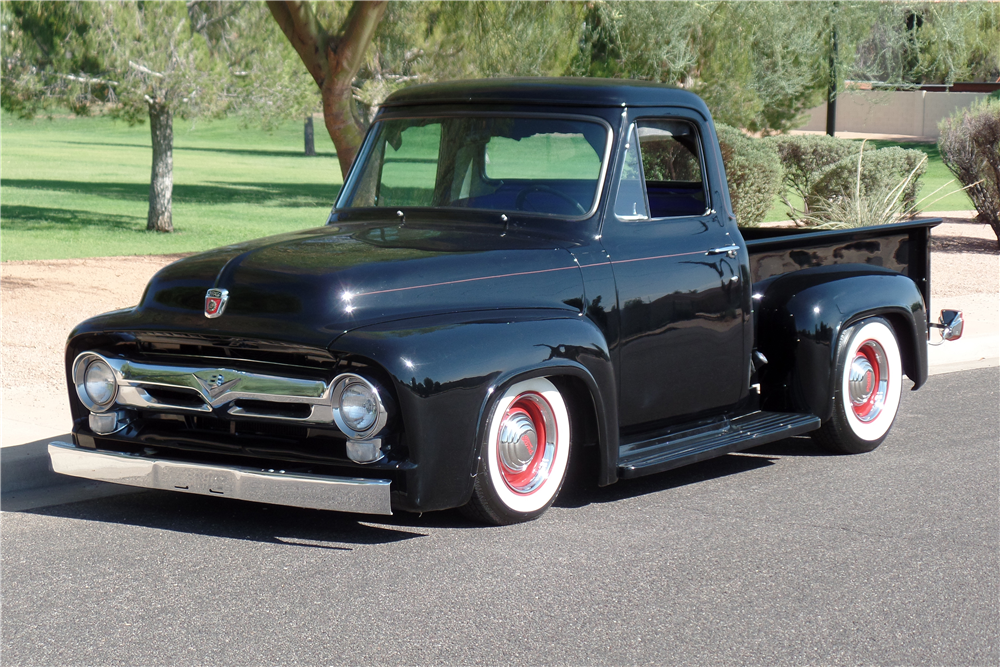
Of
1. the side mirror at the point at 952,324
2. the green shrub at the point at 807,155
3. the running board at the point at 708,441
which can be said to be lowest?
the running board at the point at 708,441

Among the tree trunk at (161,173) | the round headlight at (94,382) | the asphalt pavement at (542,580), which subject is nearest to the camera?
the asphalt pavement at (542,580)

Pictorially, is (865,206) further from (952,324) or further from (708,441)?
(708,441)

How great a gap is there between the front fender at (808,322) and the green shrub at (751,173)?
1153 centimetres

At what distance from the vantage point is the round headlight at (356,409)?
4.85 metres

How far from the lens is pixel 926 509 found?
19.3ft

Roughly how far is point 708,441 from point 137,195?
27.6m

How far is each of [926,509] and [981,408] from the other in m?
2.69

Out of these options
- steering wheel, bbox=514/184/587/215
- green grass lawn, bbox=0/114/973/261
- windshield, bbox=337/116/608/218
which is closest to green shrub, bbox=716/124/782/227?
green grass lawn, bbox=0/114/973/261

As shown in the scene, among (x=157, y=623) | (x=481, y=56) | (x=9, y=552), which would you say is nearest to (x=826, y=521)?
(x=157, y=623)

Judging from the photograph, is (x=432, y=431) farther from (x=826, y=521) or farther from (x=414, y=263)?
(x=826, y=521)

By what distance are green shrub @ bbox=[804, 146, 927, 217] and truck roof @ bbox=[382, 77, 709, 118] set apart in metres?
12.5

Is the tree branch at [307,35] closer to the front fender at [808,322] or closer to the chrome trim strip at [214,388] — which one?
the front fender at [808,322]

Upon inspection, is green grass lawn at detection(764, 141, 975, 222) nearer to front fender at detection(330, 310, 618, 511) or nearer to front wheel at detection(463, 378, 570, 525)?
front wheel at detection(463, 378, 570, 525)

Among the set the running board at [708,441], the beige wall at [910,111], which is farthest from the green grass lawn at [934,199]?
the beige wall at [910,111]
